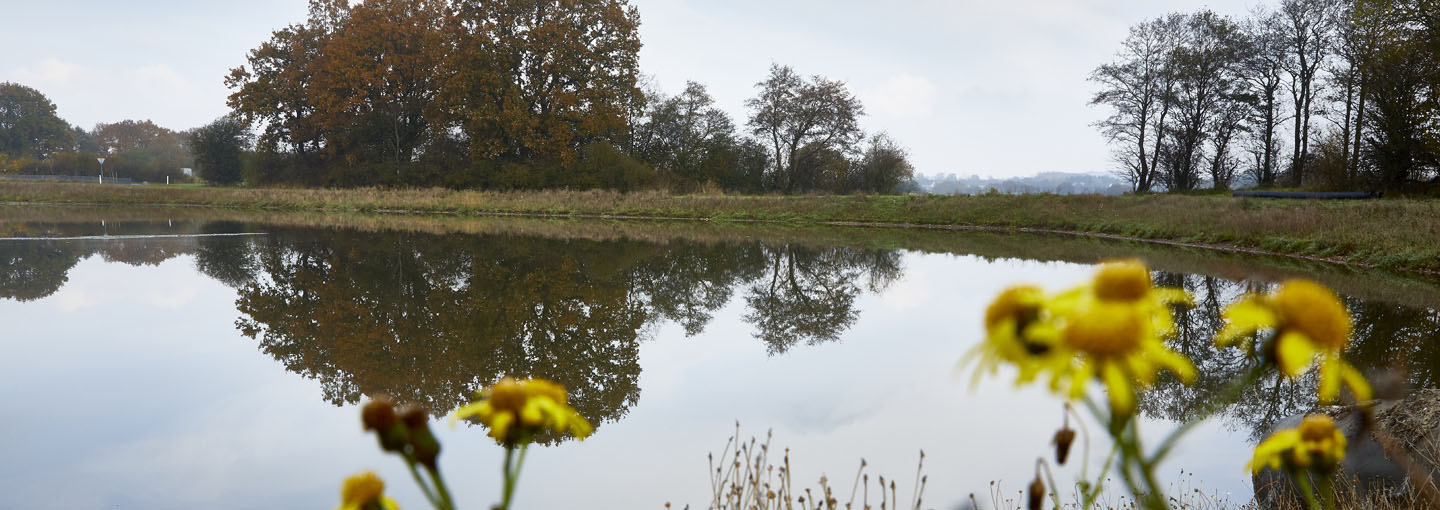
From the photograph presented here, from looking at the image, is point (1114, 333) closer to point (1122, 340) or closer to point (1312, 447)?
point (1122, 340)

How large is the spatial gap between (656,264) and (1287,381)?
7.67 m

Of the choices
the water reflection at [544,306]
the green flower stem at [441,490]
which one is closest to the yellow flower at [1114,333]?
the green flower stem at [441,490]

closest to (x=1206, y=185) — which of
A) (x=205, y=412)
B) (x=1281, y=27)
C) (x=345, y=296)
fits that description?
(x=1281, y=27)

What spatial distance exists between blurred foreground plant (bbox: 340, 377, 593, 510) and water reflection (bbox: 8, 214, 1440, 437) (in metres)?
2.84

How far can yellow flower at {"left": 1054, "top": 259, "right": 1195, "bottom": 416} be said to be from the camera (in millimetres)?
590

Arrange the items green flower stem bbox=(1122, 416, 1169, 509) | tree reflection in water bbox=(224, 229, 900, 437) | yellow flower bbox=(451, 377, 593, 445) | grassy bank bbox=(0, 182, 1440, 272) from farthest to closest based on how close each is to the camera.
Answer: grassy bank bbox=(0, 182, 1440, 272) → tree reflection in water bbox=(224, 229, 900, 437) → yellow flower bbox=(451, 377, 593, 445) → green flower stem bbox=(1122, 416, 1169, 509)

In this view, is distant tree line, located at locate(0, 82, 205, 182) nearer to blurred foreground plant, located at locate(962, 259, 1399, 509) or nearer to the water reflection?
the water reflection

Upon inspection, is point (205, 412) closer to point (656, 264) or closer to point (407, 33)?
point (656, 264)

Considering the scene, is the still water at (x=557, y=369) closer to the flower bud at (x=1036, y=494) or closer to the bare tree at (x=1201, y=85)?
the flower bud at (x=1036, y=494)

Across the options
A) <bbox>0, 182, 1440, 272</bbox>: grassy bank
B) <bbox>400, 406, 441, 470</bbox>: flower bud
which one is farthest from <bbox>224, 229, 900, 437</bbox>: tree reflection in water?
<bbox>0, 182, 1440, 272</bbox>: grassy bank

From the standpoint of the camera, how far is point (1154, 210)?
56.2 ft

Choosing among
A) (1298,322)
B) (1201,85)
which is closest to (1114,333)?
(1298,322)

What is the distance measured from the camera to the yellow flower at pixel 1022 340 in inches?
24.0

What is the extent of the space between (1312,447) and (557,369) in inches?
182
